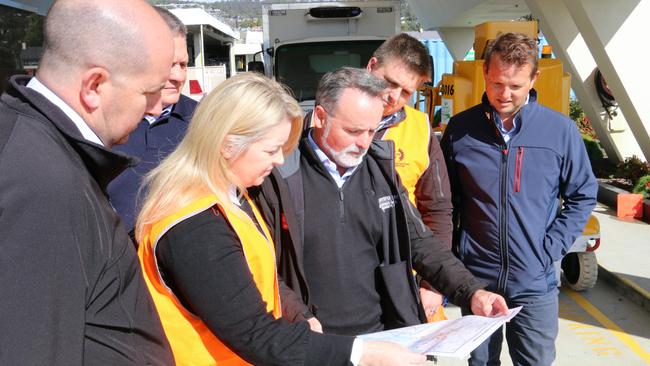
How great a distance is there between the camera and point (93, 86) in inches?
49.1

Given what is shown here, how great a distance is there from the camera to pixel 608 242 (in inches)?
305

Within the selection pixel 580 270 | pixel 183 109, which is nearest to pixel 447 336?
pixel 183 109

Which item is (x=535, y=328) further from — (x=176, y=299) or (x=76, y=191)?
(x=76, y=191)

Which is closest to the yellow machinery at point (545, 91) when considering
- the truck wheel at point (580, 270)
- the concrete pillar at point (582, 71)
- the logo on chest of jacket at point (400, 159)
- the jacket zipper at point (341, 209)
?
the truck wheel at point (580, 270)

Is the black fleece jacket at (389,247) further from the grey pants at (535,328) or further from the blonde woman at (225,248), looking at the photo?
the grey pants at (535,328)

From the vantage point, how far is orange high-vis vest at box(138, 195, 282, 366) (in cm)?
164

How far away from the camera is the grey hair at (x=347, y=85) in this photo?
2459 mm

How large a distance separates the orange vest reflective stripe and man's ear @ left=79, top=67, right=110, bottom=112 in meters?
2.03

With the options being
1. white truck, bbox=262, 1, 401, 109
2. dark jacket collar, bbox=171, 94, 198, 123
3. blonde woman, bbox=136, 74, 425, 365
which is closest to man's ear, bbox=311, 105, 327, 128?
blonde woman, bbox=136, 74, 425, 365

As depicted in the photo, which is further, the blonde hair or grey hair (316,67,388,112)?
grey hair (316,67,388,112)

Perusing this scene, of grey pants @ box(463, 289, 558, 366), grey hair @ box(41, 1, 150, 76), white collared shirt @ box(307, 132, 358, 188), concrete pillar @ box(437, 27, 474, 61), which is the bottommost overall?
grey pants @ box(463, 289, 558, 366)

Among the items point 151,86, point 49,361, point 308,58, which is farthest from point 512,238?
point 308,58

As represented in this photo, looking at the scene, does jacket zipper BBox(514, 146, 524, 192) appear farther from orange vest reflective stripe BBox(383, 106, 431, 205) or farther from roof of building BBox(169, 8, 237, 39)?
roof of building BBox(169, 8, 237, 39)

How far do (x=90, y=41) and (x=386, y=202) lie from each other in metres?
1.49
